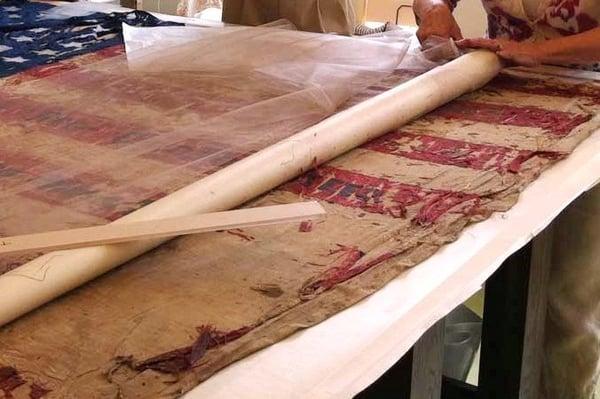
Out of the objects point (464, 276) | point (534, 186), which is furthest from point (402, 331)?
point (534, 186)

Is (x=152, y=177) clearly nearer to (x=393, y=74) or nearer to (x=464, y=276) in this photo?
(x=464, y=276)

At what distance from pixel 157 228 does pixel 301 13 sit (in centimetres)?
117

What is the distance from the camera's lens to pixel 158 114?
128 cm

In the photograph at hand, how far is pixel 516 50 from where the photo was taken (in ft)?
4.77

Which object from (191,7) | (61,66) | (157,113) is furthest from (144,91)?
(191,7)

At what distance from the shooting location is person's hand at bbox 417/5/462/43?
62.1 inches

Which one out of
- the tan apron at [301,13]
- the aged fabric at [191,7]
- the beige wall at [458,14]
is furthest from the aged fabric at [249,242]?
the beige wall at [458,14]

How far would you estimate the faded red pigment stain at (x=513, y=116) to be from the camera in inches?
48.3

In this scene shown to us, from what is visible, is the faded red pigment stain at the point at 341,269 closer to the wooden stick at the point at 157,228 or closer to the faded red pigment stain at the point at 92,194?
the wooden stick at the point at 157,228

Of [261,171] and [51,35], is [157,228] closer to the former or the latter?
[261,171]

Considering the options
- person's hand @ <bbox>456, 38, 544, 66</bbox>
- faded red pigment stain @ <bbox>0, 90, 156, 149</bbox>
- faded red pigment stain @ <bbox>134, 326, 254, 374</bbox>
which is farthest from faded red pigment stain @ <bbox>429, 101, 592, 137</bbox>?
faded red pigment stain @ <bbox>134, 326, 254, 374</bbox>

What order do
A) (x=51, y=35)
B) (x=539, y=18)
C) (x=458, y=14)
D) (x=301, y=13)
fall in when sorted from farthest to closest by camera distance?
1. (x=458, y=14)
2. (x=301, y=13)
3. (x=51, y=35)
4. (x=539, y=18)

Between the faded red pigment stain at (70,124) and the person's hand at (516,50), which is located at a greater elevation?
the person's hand at (516,50)

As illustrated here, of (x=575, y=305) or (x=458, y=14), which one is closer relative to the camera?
(x=575, y=305)
